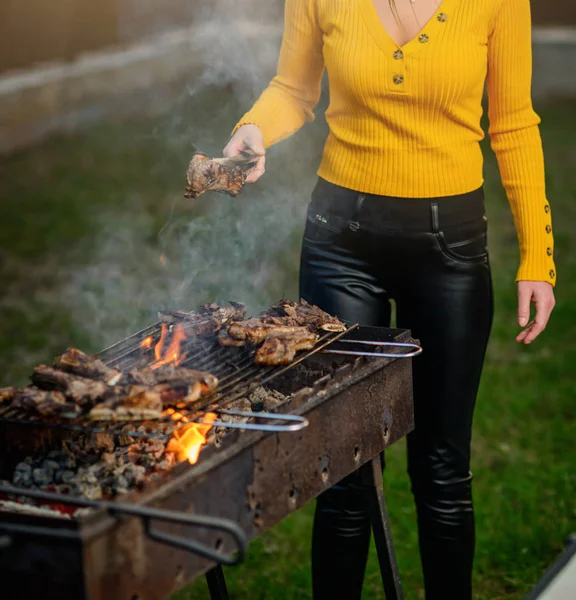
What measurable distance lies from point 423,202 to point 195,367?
3.26 ft

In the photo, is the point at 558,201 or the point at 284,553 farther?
the point at 558,201

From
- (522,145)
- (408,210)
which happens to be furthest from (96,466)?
(522,145)

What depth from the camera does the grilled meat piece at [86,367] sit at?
2652 mm

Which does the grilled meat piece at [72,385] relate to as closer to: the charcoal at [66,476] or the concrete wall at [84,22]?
the charcoal at [66,476]

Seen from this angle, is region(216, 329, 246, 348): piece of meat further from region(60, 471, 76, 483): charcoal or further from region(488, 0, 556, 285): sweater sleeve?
region(488, 0, 556, 285): sweater sleeve

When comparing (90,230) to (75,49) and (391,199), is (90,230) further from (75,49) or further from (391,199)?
(391,199)

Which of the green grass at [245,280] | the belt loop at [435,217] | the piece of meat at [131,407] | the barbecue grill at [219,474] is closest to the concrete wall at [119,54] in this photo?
the green grass at [245,280]

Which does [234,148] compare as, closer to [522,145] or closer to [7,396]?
[522,145]

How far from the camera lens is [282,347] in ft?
9.16

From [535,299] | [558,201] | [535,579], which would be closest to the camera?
[535,299]

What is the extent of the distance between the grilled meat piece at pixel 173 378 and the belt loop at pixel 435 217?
103 cm

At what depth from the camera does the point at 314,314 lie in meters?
3.11

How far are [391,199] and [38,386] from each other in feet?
4.43

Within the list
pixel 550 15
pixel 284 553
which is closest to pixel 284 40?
pixel 284 553
